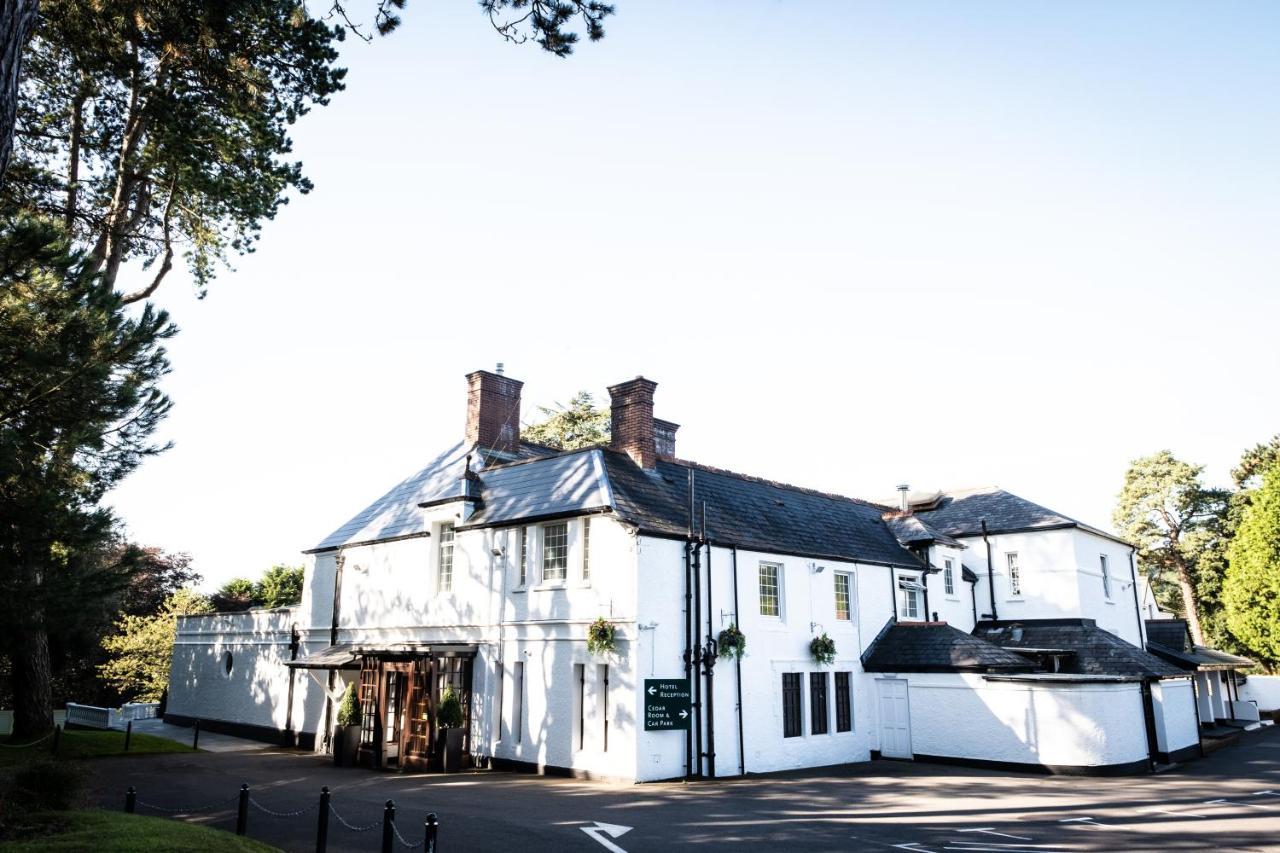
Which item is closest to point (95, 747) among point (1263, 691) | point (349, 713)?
point (349, 713)

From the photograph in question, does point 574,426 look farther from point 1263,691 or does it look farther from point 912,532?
point 1263,691

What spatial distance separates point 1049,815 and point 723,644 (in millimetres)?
7602

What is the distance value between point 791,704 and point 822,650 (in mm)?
1662

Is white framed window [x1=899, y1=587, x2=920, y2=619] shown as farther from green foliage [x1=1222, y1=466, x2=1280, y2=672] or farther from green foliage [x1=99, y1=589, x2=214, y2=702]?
green foliage [x1=99, y1=589, x2=214, y2=702]

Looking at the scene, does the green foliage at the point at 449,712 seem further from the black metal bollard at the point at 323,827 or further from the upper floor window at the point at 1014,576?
the upper floor window at the point at 1014,576

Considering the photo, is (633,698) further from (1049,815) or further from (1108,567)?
(1108,567)

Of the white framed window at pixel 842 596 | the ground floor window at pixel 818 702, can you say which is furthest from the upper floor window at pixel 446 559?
the white framed window at pixel 842 596

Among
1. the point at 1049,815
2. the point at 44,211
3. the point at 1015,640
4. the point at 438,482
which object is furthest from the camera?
the point at 1015,640

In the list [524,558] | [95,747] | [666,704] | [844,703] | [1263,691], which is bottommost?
[95,747]

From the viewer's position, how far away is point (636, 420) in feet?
78.6

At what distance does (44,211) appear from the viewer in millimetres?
18844

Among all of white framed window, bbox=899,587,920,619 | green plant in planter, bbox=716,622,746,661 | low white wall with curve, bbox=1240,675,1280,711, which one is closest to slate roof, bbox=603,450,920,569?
white framed window, bbox=899,587,920,619

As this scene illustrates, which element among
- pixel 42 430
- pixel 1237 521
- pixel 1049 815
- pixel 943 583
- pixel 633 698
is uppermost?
pixel 1237 521

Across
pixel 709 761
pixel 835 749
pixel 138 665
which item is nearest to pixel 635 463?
pixel 709 761
